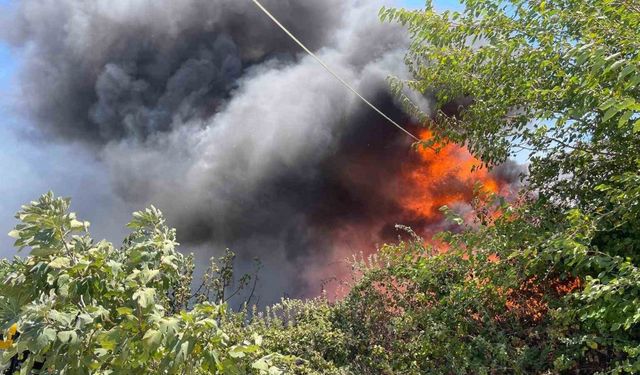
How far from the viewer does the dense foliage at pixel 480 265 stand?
2676mm

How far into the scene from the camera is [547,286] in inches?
249

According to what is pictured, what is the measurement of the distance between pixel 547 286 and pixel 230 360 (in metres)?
4.78

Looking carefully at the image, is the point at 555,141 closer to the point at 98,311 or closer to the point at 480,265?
the point at 480,265

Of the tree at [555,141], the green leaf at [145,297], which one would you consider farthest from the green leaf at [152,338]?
the tree at [555,141]

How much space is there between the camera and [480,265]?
6.01m

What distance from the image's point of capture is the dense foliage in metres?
2.68

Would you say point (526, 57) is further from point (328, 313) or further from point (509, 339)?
point (328, 313)

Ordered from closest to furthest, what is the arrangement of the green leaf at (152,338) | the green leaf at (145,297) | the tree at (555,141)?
the green leaf at (152,338) < the green leaf at (145,297) < the tree at (555,141)

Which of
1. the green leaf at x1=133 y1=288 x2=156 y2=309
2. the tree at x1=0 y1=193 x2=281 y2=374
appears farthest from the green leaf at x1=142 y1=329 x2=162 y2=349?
the green leaf at x1=133 y1=288 x2=156 y2=309

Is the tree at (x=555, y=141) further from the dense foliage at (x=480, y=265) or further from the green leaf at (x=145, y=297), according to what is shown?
the green leaf at (x=145, y=297)

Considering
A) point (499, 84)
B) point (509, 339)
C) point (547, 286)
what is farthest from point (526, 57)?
point (509, 339)

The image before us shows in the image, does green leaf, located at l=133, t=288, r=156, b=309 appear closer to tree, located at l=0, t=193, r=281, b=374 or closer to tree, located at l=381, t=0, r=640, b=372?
tree, located at l=0, t=193, r=281, b=374

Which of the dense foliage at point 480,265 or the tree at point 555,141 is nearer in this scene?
the dense foliage at point 480,265

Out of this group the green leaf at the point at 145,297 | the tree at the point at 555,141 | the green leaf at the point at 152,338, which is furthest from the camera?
the tree at the point at 555,141
